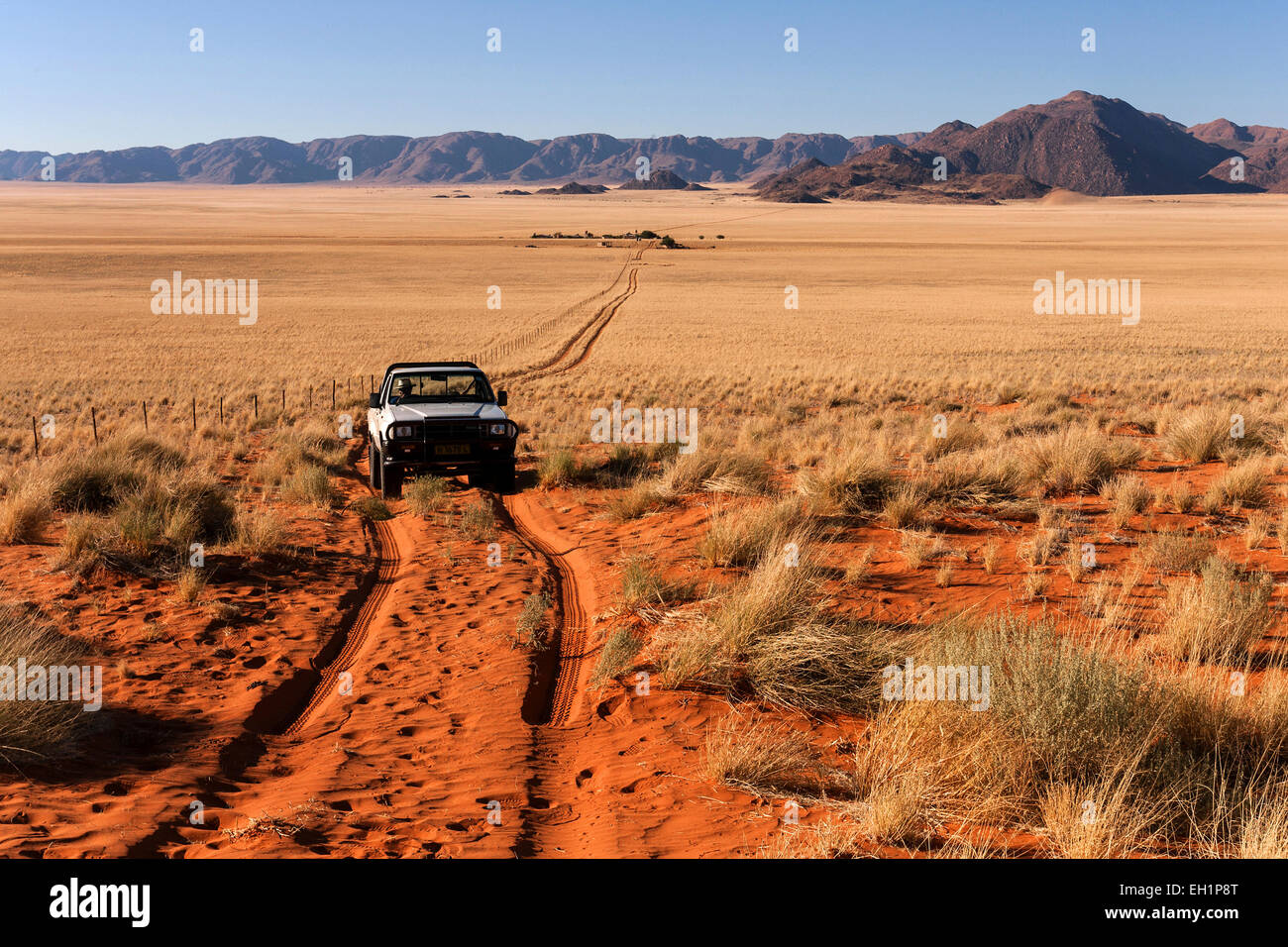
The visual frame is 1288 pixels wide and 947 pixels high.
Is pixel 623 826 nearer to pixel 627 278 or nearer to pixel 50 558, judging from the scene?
pixel 50 558

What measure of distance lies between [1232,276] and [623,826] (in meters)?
78.9

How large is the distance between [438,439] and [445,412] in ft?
1.70

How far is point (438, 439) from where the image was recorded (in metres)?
12.0

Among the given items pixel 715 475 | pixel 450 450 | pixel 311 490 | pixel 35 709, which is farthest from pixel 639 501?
pixel 35 709

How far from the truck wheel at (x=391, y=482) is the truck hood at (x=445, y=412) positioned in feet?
2.37

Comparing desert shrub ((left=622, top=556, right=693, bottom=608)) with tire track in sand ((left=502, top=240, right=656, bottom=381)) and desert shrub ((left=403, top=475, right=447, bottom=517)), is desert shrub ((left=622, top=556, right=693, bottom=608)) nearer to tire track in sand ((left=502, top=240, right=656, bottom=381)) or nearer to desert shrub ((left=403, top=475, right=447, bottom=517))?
desert shrub ((left=403, top=475, right=447, bottom=517))

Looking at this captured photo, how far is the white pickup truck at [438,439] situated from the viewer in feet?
38.7

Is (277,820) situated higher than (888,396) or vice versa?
(888,396)

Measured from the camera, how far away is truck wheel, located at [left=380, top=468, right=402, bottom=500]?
12039mm

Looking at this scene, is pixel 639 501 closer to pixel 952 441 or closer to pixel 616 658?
pixel 616 658

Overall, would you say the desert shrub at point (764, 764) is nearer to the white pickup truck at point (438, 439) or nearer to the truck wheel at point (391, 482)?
the white pickup truck at point (438, 439)

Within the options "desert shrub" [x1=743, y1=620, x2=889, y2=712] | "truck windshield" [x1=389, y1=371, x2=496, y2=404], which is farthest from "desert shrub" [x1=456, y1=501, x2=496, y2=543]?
"desert shrub" [x1=743, y1=620, x2=889, y2=712]

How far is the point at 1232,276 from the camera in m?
68.2
